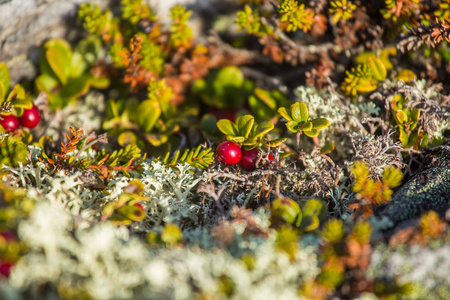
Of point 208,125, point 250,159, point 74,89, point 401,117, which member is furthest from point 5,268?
point 401,117

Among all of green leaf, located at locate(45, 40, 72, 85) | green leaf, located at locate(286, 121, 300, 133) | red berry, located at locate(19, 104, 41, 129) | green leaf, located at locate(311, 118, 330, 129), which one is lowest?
green leaf, located at locate(286, 121, 300, 133)

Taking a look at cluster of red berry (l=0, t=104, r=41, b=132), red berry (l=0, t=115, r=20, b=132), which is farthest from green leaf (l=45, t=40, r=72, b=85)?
red berry (l=0, t=115, r=20, b=132)

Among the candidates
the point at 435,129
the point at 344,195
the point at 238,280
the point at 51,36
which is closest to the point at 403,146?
the point at 435,129

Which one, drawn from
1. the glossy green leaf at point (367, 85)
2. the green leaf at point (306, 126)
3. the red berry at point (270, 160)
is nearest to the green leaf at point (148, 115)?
the red berry at point (270, 160)

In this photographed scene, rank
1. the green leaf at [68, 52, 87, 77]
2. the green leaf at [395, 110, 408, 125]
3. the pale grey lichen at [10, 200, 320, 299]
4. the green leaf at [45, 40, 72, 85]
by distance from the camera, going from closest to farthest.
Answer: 1. the pale grey lichen at [10, 200, 320, 299]
2. the green leaf at [395, 110, 408, 125]
3. the green leaf at [45, 40, 72, 85]
4. the green leaf at [68, 52, 87, 77]

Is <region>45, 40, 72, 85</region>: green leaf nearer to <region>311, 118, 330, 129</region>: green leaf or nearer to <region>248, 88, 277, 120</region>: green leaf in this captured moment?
<region>248, 88, 277, 120</region>: green leaf

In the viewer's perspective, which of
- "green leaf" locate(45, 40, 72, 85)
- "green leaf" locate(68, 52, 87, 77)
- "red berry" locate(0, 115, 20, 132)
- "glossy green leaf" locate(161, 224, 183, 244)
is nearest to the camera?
"glossy green leaf" locate(161, 224, 183, 244)

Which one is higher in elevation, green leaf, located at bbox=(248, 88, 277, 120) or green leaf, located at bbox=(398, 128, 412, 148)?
green leaf, located at bbox=(248, 88, 277, 120)

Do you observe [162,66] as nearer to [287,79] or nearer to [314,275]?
[287,79]
